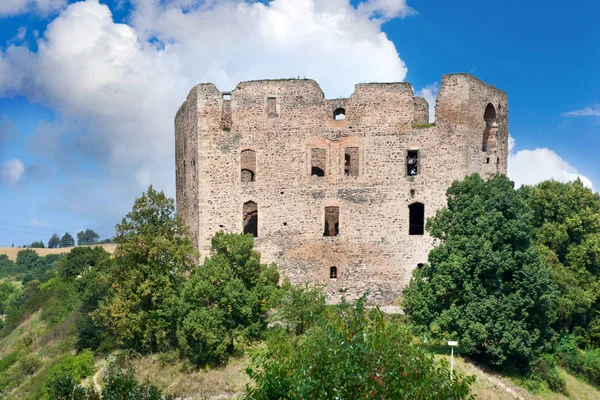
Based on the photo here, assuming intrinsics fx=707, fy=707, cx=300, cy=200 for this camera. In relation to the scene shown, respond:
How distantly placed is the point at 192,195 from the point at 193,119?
3723 millimetres

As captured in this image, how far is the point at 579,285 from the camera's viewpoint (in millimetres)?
32500

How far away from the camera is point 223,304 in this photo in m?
27.7

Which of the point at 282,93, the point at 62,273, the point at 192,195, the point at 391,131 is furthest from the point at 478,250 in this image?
the point at 62,273

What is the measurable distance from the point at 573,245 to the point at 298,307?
1405 centimetres

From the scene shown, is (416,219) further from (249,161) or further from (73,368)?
(73,368)

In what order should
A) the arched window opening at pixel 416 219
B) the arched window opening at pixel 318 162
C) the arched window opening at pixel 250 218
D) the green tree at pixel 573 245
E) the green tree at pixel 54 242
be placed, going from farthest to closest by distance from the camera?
the green tree at pixel 54 242, the arched window opening at pixel 318 162, the arched window opening at pixel 250 218, the arched window opening at pixel 416 219, the green tree at pixel 573 245

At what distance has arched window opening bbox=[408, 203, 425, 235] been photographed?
32.9m

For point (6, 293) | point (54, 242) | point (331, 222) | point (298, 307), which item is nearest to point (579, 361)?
point (331, 222)

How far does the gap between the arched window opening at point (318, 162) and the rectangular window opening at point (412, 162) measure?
4.19 metres

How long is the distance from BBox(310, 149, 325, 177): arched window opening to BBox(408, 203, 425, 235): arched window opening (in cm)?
500

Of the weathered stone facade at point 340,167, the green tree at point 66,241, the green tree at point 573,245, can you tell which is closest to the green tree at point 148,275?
the weathered stone facade at point 340,167

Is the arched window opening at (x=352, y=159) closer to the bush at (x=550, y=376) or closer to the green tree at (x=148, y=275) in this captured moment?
the green tree at (x=148, y=275)

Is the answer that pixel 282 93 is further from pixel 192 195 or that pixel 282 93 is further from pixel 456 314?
pixel 456 314

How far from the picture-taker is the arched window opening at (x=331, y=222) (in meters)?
34.0
